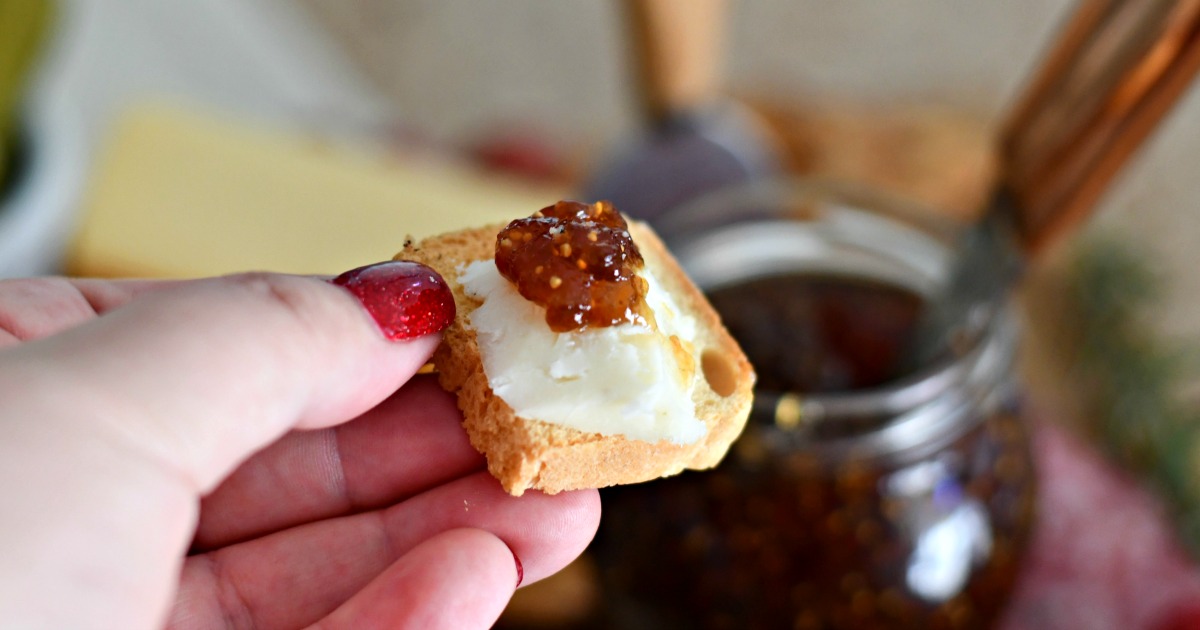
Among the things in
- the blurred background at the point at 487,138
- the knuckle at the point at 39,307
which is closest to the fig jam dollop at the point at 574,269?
the knuckle at the point at 39,307

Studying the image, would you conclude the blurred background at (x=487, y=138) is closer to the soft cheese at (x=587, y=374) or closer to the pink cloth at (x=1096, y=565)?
the pink cloth at (x=1096, y=565)

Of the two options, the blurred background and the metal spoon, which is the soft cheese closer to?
the metal spoon

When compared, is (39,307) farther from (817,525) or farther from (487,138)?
(487,138)

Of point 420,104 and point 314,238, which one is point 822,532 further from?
point 420,104

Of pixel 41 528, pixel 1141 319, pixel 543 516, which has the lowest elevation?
pixel 1141 319

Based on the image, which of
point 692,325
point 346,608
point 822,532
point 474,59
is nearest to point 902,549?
point 822,532

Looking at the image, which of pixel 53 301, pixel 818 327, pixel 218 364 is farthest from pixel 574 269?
pixel 818 327
